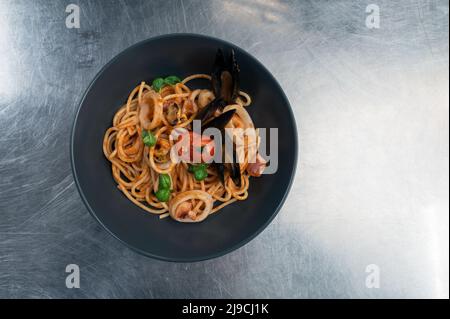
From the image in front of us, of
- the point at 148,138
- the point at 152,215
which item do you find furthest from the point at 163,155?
the point at 152,215

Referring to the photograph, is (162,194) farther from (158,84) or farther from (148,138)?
(158,84)

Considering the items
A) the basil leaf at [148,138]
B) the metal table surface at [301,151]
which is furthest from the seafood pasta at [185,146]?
the metal table surface at [301,151]

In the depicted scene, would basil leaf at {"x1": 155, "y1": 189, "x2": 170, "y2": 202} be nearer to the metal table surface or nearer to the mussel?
the mussel

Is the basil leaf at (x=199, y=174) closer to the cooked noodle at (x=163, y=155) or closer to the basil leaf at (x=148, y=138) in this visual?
the cooked noodle at (x=163, y=155)

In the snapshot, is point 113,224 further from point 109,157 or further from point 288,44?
point 288,44
